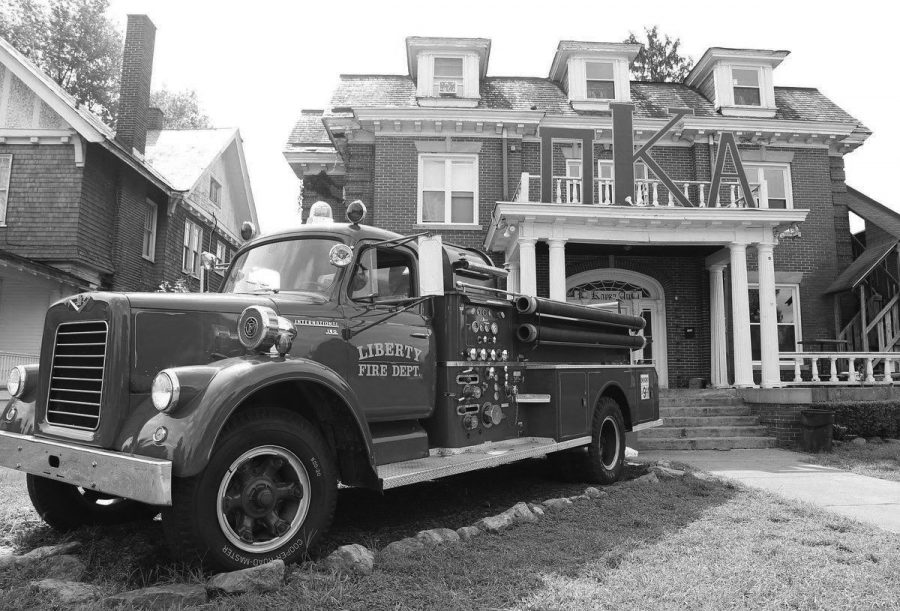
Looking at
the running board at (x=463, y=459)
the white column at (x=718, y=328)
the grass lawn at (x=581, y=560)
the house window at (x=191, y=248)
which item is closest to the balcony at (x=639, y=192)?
the white column at (x=718, y=328)

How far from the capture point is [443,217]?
48.7ft

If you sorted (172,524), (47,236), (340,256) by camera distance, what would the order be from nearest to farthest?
(172,524)
(340,256)
(47,236)

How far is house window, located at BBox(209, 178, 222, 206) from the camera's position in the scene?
67.6ft

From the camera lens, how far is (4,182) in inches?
559

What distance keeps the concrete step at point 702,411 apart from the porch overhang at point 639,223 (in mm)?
3294

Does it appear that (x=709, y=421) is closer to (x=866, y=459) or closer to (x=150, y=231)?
(x=866, y=459)

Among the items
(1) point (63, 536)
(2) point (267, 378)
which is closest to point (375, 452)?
(2) point (267, 378)

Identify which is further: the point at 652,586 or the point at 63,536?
the point at 63,536

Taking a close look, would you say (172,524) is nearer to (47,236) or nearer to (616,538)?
(616,538)

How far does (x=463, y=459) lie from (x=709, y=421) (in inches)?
306

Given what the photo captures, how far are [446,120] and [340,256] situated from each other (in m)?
11.0

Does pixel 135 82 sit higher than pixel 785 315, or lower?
higher

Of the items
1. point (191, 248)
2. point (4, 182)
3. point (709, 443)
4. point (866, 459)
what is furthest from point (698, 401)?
point (4, 182)

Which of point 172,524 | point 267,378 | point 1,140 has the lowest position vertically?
point 172,524
